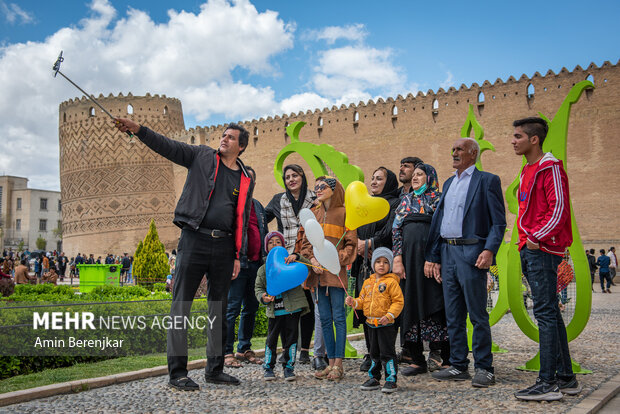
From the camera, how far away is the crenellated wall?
64.2 feet

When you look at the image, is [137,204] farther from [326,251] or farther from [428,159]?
[326,251]

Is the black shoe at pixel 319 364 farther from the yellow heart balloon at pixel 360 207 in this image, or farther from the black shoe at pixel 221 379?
the yellow heart balloon at pixel 360 207

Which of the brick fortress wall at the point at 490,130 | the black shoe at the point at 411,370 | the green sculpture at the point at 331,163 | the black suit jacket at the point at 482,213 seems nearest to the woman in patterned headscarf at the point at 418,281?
the black shoe at the point at 411,370

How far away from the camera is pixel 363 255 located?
4.93m

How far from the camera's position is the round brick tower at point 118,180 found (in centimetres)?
3120

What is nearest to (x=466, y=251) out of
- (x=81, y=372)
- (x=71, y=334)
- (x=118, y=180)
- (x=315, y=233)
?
(x=315, y=233)

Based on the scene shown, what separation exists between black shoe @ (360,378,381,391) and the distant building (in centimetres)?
6175

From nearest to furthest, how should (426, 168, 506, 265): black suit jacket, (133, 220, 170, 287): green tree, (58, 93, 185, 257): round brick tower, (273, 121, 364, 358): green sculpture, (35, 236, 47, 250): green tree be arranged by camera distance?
1. (426, 168, 506, 265): black suit jacket
2. (273, 121, 364, 358): green sculpture
3. (133, 220, 170, 287): green tree
4. (58, 93, 185, 257): round brick tower
5. (35, 236, 47, 250): green tree

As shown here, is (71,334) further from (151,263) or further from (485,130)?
(485,130)

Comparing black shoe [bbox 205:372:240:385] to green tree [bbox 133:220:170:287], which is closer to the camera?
black shoe [bbox 205:372:240:385]

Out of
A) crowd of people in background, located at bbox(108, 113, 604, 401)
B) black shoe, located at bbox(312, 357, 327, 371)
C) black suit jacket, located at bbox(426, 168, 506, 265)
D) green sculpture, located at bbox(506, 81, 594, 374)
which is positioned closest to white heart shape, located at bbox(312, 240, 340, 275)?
crowd of people in background, located at bbox(108, 113, 604, 401)

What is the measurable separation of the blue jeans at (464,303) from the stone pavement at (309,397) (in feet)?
0.77

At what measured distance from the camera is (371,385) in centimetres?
388

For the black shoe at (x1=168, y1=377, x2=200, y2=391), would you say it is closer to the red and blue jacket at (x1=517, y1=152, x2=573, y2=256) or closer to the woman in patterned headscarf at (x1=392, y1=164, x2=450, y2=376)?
the woman in patterned headscarf at (x1=392, y1=164, x2=450, y2=376)
